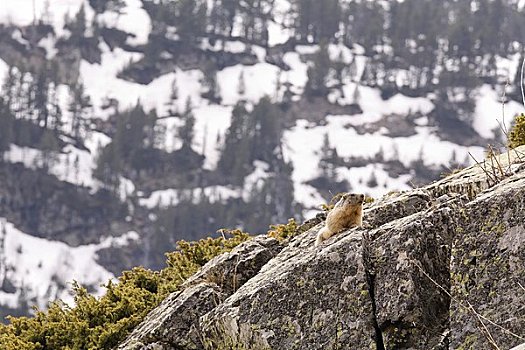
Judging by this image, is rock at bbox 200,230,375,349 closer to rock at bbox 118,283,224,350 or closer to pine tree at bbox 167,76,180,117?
rock at bbox 118,283,224,350

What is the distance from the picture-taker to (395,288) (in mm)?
7984

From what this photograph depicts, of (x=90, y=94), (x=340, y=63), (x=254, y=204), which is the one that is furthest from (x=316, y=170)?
(x=90, y=94)

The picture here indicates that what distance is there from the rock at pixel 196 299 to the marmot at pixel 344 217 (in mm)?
1130

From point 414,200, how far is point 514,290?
260cm

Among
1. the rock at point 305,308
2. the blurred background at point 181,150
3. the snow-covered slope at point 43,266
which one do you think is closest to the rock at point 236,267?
the rock at point 305,308

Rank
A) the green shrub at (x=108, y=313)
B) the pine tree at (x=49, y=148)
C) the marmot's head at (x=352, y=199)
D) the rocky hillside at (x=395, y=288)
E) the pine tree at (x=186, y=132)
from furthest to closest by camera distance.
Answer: the pine tree at (x=186, y=132) → the pine tree at (x=49, y=148) → the green shrub at (x=108, y=313) → the marmot's head at (x=352, y=199) → the rocky hillside at (x=395, y=288)

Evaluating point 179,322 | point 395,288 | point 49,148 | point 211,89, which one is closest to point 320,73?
point 211,89

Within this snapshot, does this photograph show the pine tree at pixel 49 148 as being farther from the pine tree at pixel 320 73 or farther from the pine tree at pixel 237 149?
the pine tree at pixel 320 73

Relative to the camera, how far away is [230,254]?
34.9 feet

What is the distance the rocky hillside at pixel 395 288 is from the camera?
7348 mm

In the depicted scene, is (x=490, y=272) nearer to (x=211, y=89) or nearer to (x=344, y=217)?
(x=344, y=217)

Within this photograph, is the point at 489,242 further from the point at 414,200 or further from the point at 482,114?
the point at 482,114

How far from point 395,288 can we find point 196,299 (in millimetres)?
2620

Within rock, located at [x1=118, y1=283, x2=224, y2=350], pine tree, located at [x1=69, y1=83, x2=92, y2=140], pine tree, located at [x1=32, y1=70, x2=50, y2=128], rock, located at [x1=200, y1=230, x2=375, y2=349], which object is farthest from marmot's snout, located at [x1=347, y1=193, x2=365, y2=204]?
pine tree, located at [x1=32, y1=70, x2=50, y2=128]
